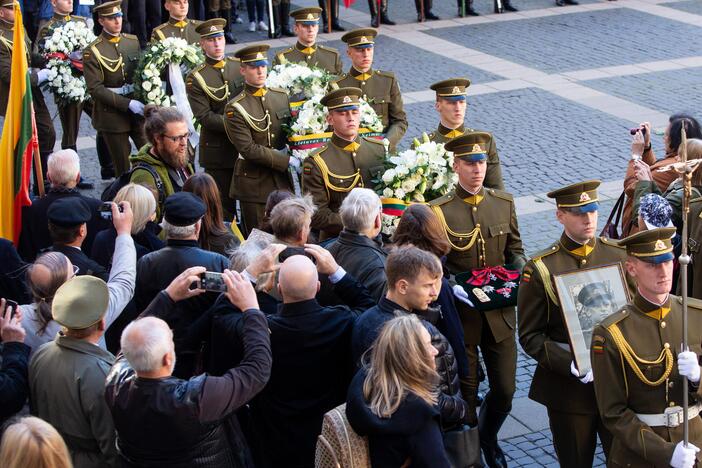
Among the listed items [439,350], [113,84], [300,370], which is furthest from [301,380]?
[113,84]

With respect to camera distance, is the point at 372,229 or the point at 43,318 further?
the point at 372,229

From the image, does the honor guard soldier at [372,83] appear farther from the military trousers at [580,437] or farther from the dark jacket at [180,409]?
the dark jacket at [180,409]

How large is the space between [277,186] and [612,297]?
418 centimetres

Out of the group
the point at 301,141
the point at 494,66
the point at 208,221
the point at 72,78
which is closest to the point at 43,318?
the point at 208,221

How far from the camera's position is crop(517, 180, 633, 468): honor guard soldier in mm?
5625

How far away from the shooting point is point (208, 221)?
671 centimetres

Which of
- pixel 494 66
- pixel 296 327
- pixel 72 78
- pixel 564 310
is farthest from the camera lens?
pixel 494 66

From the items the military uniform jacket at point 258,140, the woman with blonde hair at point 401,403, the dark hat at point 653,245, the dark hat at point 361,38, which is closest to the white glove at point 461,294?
the dark hat at point 653,245

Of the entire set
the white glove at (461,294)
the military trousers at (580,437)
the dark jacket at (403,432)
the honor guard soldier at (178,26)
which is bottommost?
the military trousers at (580,437)

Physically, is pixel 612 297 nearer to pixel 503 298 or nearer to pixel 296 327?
pixel 503 298

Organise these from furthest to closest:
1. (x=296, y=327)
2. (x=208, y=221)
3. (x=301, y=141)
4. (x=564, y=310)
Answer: (x=301, y=141) < (x=208, y=221) < (x=564, y=310) < (x=296, y=327)

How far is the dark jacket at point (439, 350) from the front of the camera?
15.8 ft

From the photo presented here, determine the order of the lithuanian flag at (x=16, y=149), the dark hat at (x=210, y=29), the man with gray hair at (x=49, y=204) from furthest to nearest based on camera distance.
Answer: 1. the dark hat at (x=210, y=29)
2. the lithuanian flag at (x=16, y=149)
3. the man with gray hair at (x=49, y=204)

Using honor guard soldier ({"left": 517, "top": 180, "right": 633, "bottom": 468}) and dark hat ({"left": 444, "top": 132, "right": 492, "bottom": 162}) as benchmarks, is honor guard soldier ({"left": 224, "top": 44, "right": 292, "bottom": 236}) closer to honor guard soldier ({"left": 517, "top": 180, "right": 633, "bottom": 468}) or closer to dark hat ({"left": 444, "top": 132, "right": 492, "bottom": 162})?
dark hat ({"left": 444, "top": 132, "right": 492, "bottom": 162})
